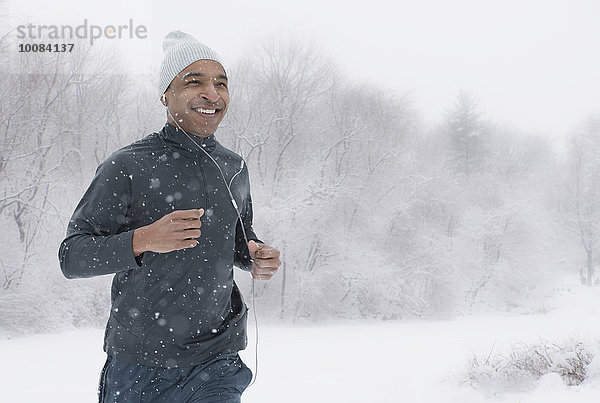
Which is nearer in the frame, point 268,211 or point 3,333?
point 3,333

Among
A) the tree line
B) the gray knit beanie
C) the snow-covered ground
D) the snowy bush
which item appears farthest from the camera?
the tree line

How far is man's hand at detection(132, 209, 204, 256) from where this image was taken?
147cm

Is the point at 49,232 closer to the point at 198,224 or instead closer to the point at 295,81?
the point at 295,81

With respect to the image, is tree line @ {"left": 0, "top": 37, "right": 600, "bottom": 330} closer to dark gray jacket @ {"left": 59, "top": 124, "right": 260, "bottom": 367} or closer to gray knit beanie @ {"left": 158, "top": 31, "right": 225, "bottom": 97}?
gray knit beanie @ {"left": 158, "top": 31, "right": 225, "bottom": 97}

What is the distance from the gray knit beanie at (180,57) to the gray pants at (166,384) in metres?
1.10

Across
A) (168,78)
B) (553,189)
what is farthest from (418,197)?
(168,78)

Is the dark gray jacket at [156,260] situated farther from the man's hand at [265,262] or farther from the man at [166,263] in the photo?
the man's hand at [265,262]

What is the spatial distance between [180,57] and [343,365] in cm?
854

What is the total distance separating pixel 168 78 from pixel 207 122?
0.28 meters

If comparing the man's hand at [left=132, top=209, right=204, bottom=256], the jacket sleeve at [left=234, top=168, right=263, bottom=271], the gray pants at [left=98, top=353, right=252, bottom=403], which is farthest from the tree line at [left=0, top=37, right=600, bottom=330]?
the man's hand at [left=132, top=209, right=204, bottom=256]

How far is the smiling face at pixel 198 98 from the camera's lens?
1910 mm

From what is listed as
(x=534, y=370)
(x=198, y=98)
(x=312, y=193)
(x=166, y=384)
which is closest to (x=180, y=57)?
(x=198, y=98)

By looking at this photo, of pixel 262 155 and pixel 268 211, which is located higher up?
pixel 262 155

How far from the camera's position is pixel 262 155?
20219mm
